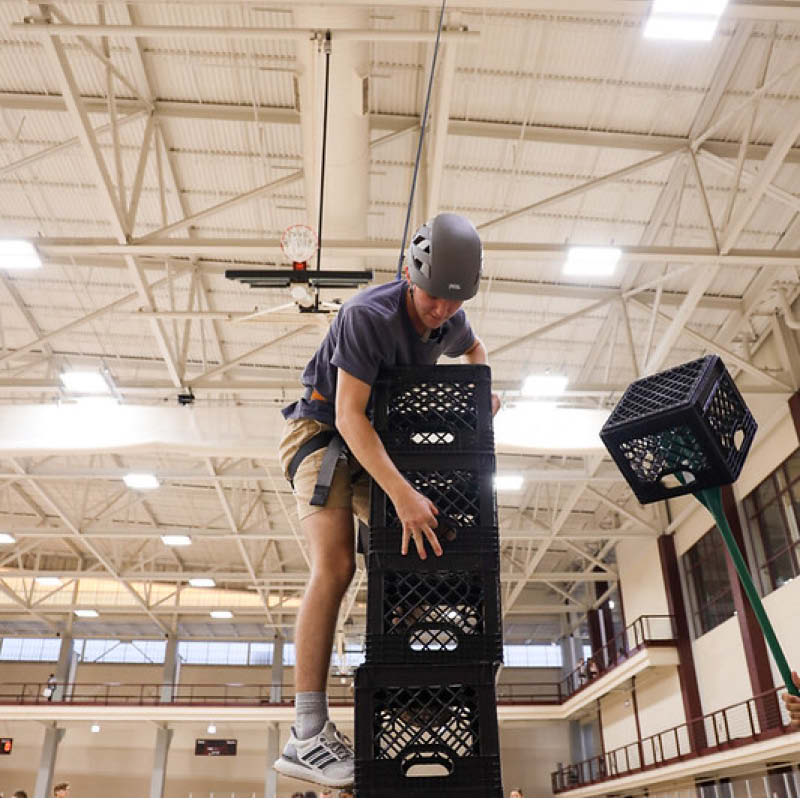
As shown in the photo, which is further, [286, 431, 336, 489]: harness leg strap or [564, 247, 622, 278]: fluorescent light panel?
[564, 247, 622, 278]: fluorescent light panel

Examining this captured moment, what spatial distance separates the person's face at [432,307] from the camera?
2.97 meters

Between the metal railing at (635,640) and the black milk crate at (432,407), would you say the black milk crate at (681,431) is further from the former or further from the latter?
the metal railing at (635,640)

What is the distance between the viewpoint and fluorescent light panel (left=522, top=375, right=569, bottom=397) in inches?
540

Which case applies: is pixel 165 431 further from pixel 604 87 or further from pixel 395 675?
pixel 395 675

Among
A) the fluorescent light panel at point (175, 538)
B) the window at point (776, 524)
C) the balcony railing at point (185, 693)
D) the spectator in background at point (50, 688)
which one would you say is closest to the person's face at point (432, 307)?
the window at point (776, 524)

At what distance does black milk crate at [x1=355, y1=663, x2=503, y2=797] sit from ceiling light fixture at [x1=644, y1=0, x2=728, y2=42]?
664 centimetres

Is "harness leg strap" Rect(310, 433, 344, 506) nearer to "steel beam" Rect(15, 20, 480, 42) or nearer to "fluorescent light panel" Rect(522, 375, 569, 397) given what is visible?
"steel beam" Rect(15, 20, 480, 42)

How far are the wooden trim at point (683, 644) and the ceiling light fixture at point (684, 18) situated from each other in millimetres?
16188

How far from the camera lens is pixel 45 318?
54.3 feet

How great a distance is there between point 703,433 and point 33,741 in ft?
121

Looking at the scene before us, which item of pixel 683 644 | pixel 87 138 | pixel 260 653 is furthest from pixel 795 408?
pixel 260 653

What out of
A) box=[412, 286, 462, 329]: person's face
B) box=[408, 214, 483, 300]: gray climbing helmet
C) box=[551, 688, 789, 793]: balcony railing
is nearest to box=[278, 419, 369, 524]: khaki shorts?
box=[412, 286, 462, 329]: person's face

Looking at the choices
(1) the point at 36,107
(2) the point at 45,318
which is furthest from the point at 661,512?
(1) the point at 36,107

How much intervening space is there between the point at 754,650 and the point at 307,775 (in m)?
16.5
